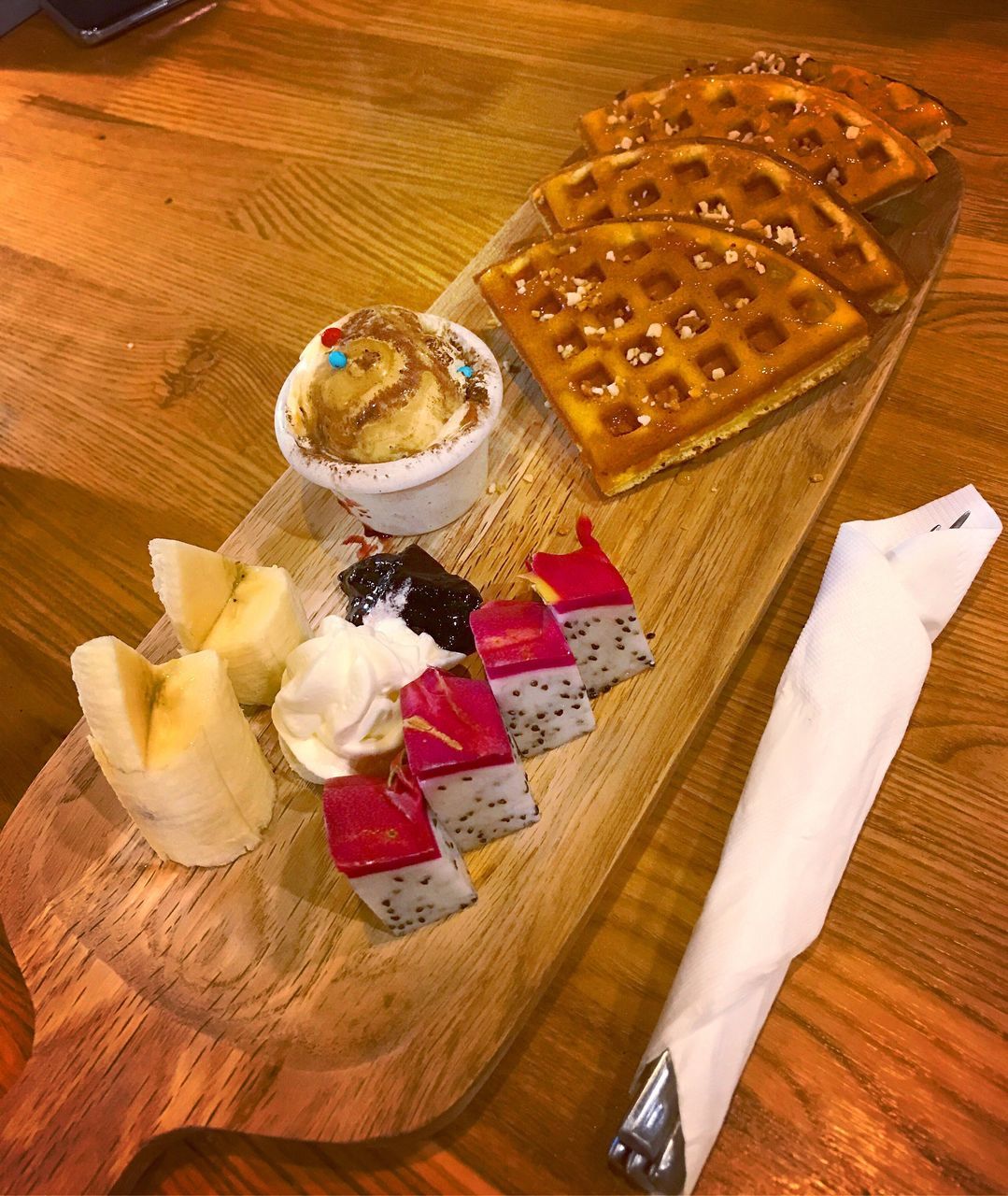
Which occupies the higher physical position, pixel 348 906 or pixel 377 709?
pixel 377 709

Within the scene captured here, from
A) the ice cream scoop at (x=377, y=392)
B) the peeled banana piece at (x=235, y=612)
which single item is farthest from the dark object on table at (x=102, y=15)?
the peeled banana piece at (x=235, y=612)

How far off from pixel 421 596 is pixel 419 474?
0.21 meters

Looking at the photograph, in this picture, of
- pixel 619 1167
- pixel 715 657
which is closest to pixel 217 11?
pixel 715 657

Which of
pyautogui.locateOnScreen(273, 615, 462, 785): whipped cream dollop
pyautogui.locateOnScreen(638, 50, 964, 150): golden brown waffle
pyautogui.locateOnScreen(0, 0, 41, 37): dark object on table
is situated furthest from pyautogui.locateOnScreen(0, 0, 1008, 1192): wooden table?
A: pyautogui.locateOnScreen(273, 615, 462, 785): whipped cream dollop

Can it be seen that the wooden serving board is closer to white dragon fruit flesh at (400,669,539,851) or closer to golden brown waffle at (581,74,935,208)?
white dragon fruit flesh at (400,669,539,851)

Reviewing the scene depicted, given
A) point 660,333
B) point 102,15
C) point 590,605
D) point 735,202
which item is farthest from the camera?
point 102,15

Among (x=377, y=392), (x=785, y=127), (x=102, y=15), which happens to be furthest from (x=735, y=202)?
(x=102, y=15)

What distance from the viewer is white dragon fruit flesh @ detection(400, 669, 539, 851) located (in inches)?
43.1

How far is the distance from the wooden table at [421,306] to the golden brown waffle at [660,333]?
0.80 feet

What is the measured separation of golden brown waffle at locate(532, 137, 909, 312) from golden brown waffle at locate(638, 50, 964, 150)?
1.03ft

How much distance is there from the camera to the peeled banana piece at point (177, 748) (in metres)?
1.15

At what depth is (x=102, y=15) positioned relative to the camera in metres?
3.01

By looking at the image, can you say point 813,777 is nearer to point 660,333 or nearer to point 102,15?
point 660,333

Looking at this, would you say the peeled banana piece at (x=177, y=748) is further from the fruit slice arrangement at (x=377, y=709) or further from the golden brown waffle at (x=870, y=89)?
the golden brown waffle at (x=870, y=89)
